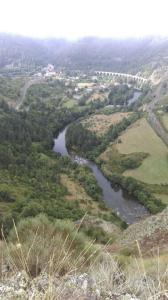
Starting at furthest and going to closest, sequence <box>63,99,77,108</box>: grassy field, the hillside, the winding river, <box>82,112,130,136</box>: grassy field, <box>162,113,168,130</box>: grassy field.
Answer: <box>63,99,77,108</box>: grassy field, <box>82,112,130,136</box>: grassy field, <box>162,113,168,130</box>: grassy field, the winding river, the hillside

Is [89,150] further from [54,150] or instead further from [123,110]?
[123,110]

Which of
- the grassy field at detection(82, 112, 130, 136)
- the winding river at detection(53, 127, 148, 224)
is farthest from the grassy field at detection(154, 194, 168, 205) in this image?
the grassy field at detection(82, 112, 130, 136)

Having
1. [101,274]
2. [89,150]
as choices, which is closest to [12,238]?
[101,274]

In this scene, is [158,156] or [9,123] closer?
[158,156]

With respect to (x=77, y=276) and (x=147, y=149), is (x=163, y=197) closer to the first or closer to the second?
(x=147, y=149)

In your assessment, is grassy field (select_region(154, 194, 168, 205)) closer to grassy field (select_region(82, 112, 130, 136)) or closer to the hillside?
the hillside

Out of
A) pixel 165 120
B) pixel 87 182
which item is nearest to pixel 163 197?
pixel 87 182
